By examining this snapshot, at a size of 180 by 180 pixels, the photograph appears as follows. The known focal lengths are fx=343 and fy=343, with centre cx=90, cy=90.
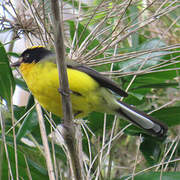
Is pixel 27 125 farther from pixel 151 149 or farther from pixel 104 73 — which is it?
pixel 151 149

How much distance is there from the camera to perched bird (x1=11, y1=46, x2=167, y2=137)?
215cm

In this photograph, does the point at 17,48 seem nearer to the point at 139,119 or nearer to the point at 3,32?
the point at 3,32

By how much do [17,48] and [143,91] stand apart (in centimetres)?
119

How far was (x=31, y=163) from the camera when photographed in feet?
8.06

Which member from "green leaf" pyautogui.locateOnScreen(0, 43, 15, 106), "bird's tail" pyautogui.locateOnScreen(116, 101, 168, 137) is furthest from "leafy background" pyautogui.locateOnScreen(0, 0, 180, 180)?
"bird's tail" pyautogui.locateOnScreen(116, 101, 168, 137)

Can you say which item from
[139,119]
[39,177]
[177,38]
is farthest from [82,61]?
[177,38]

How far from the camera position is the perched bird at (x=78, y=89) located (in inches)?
84.5

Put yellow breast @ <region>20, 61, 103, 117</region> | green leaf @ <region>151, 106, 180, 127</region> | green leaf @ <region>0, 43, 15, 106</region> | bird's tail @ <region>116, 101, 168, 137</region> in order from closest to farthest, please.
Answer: yellow breast @ <region>20, 61, 103, 117</region> < bird's tail @ <region>116, 101, 168, 137</region> < green leaf @ <region>0, 43, 15, 106</region> < green leaf @ <region>151, 106, 180, 127</region>

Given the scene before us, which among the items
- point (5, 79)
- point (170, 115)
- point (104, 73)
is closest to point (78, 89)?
point (104, 73)

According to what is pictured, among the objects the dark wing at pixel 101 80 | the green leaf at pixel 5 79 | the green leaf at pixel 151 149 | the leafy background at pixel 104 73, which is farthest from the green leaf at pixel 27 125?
the green leaf at pixel 151 149

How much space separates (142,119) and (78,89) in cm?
51

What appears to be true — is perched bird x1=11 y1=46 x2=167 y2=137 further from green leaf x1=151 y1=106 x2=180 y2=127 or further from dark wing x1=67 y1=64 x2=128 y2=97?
green leaf x1=151 y1=106 x2=180 y2=127

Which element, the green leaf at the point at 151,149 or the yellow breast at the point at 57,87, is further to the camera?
the green leaf at the point at 151,149

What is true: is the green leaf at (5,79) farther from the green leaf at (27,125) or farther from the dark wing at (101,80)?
the dark wing at (101,80)
